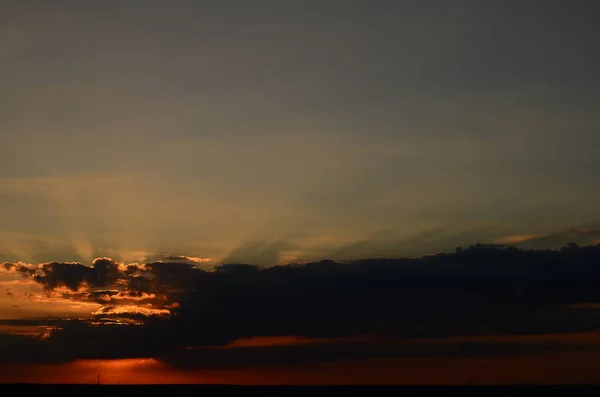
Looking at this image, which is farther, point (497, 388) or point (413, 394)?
point (497, 388)

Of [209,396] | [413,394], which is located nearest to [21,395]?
[209,396]

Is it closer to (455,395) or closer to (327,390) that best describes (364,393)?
(327,390)

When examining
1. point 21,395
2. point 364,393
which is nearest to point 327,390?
point 364,393

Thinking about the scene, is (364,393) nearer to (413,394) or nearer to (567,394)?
(413,394)

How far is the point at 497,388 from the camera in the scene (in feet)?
402

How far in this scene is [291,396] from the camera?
105375 mm

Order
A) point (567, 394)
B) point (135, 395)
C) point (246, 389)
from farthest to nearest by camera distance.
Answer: point (246, 389), point (567, 394), point (135, 395)

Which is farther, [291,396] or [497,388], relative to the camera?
[497,388]

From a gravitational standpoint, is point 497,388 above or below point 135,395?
below

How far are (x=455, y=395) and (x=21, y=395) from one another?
6873 centimetres

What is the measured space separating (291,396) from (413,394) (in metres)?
19.8

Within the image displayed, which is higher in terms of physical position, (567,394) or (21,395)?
(21,395)

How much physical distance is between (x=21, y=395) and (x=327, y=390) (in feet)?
163

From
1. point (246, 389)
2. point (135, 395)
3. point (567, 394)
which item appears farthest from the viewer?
point (246, 389)
